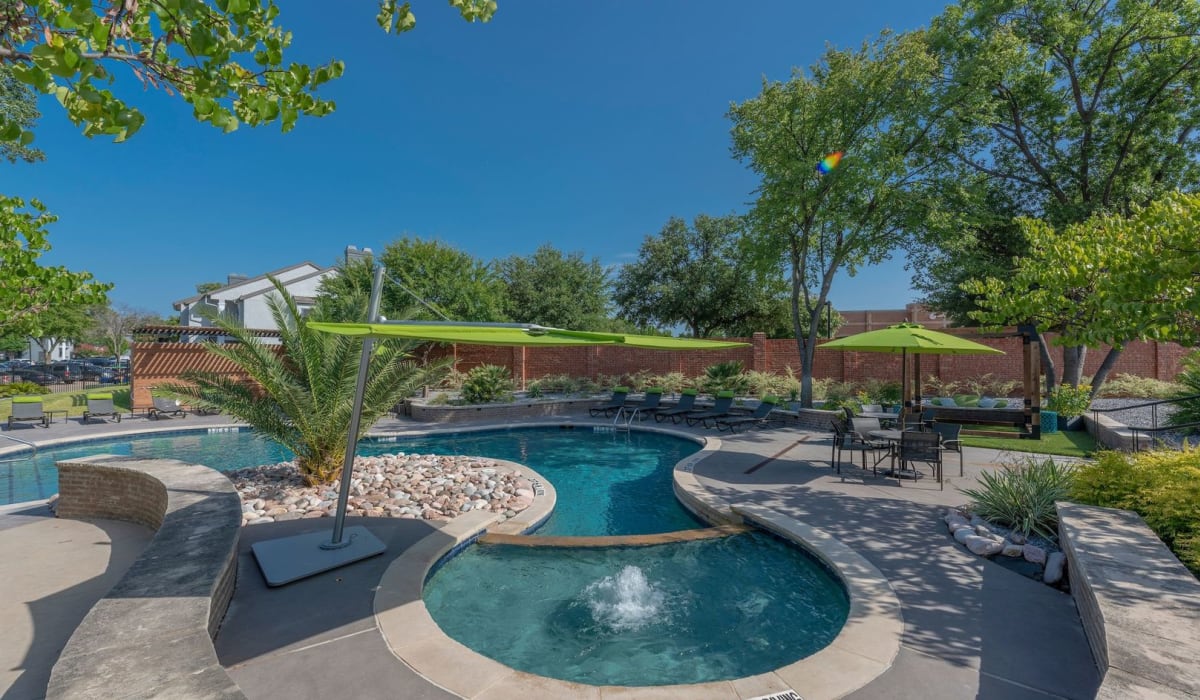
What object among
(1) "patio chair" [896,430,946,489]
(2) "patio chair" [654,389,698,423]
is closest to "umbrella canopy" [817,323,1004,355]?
(1) "patio chair" [896,430,946,489]

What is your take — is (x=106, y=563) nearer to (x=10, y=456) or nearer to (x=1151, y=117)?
(x=10, y=456)

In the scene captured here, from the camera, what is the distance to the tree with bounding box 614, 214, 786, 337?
92.4 ft

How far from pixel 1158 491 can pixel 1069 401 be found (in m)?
10.8

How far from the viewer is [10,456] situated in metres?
11.2

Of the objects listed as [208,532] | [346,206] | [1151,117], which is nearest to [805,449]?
[208,532]

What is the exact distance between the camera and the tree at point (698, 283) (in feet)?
92.4

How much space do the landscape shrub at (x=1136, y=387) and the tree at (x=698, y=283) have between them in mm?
14190

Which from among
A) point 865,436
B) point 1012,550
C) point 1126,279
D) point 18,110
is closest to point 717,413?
point 865,436

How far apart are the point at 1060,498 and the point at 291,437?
9791 mm

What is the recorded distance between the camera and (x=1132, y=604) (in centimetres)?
298

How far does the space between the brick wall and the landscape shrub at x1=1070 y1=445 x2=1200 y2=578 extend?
38.5ft

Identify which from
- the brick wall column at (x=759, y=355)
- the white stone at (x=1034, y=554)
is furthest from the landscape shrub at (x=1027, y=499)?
the brick wall column at (x=759, y=355)

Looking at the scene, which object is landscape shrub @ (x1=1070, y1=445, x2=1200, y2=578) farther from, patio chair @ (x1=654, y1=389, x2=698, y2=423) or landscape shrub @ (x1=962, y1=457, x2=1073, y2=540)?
patio chair @ (x1=654, y1=389, x2=698, y2=423)

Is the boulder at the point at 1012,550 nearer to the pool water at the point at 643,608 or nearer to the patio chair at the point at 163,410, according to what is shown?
the pool water at the point at 643,608
